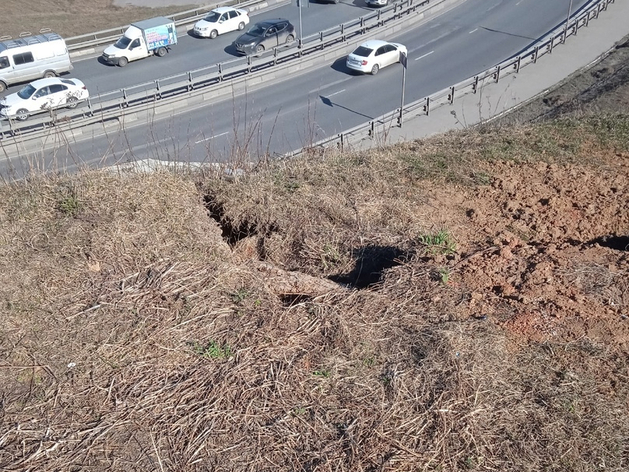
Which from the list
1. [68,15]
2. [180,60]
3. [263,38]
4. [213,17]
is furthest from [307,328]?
[68,15]

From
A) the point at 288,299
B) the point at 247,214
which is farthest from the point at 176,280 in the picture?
the point at 247,214

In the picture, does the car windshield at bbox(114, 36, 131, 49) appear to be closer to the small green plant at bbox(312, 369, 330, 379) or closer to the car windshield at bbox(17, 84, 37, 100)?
the car windshield at bbox(17, 84, 37, 100)

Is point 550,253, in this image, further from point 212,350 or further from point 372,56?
point 372,56

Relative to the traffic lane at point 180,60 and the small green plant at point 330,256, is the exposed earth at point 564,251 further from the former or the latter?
the traffic lane at point 180,60

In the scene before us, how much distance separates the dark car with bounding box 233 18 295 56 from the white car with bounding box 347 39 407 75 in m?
4.32

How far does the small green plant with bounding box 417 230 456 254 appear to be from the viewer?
7.48 m

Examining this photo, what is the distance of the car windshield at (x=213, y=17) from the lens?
31047mm

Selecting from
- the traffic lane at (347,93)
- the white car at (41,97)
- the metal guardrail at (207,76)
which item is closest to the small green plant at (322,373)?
the traffic lane at (347,93)

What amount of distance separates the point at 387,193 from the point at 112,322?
499cm

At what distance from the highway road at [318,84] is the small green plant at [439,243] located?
373 inches

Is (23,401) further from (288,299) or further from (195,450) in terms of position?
(288,299)

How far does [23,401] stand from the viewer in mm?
5504

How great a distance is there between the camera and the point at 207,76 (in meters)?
24.3

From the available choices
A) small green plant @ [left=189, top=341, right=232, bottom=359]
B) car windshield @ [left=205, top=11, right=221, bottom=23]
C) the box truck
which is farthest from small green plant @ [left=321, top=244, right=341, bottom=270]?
car windshield @ [left=205, top=11, right=221, bottom=23]
